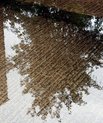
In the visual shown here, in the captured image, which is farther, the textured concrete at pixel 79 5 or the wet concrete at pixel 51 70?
the textured concrete at pixel 79 5

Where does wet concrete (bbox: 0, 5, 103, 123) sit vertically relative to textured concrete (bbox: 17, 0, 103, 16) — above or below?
below

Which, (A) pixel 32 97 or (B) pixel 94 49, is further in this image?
(B) pixel 94 49

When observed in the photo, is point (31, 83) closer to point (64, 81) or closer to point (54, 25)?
point (64, 81)

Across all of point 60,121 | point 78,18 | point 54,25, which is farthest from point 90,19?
point 60,121

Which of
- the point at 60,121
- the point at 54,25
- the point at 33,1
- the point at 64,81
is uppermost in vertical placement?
the point at 33,1

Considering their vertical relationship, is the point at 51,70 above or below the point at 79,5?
below

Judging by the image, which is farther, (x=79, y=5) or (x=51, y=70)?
(x=79, y=5)

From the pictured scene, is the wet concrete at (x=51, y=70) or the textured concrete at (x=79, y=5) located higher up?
the textured concrete at (x=79, y=5)

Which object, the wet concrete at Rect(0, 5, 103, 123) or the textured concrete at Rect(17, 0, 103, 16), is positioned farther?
the textured concrete at Rect(17, 0, 103, 16)
